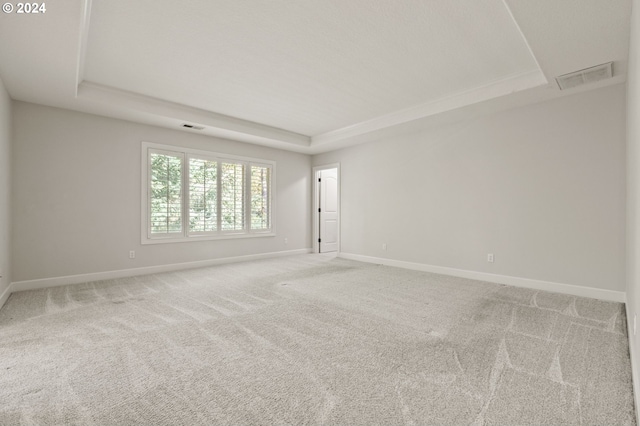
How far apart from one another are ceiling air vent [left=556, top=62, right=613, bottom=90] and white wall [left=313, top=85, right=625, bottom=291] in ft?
1.37

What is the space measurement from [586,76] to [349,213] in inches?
169

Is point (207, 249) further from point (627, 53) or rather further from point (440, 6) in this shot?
point (627, 53)

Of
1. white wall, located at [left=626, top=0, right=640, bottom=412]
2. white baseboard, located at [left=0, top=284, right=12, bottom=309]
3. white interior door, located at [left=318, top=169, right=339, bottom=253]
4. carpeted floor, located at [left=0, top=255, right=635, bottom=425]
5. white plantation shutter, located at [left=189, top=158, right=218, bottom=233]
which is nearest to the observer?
carpeted floor, located at [left=0, top=255, right=635, bottom=425]

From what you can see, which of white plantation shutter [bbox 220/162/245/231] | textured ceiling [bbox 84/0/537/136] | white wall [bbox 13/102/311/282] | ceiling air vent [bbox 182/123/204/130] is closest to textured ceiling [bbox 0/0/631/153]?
textured ceiling [bbox 84/0/537/136]

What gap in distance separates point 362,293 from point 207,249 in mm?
3252

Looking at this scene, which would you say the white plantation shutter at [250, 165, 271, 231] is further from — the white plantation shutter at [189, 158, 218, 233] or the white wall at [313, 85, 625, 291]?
the white wall at [313, 85, 625, 291]

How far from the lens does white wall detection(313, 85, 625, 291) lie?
3514mm

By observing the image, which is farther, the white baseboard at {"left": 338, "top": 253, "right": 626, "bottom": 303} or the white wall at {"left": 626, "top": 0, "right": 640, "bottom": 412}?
the white baseboard at {"left": 338, "top": 253, "right": 626, "bottom": 303}

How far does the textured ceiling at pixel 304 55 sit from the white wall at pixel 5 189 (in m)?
0.28

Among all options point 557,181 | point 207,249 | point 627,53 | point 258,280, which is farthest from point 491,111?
point 207,249

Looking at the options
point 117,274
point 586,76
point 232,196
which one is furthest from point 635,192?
point 117,274

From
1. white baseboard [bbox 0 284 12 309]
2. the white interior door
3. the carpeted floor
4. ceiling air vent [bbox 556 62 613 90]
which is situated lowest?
the carpeted floor

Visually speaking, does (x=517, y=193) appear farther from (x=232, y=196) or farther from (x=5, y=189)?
(x=5, y=189)

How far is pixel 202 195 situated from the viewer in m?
5.57
